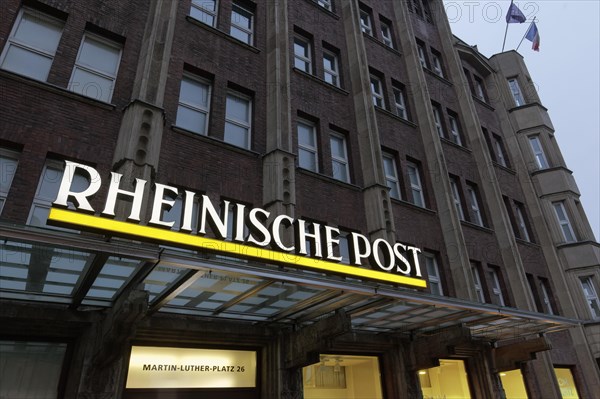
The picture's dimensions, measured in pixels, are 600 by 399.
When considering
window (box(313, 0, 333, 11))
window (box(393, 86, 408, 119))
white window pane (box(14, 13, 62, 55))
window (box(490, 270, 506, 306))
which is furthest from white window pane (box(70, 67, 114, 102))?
window (box(490, 270, 506, 306))

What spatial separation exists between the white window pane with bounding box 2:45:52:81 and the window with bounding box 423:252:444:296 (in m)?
12.0

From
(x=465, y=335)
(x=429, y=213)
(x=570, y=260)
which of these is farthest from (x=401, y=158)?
(x=570, y=260)

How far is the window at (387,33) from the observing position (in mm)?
19500

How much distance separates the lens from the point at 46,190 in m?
8.06

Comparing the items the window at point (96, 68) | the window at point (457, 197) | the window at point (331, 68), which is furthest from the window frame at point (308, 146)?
the window at point (457, 197)

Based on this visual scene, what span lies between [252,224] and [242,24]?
880cm

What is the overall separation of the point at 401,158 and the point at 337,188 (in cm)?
411

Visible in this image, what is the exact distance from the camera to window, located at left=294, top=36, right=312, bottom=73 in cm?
1508

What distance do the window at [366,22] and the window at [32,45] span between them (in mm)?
12730

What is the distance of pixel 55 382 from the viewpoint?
277 inches

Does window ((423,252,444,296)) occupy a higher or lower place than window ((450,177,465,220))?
lower

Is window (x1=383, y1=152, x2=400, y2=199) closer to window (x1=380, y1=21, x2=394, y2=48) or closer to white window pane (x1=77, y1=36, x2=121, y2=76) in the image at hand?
window (x1=380, y1=21, x2=394, y2=48)

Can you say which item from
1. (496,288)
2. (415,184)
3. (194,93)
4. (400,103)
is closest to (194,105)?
(194,93)

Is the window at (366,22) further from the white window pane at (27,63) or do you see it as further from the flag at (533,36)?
the white window pane at (27,63)
